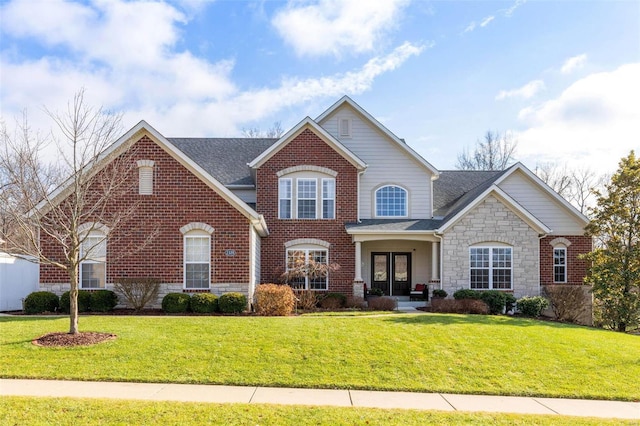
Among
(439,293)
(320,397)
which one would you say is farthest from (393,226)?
(320,397)

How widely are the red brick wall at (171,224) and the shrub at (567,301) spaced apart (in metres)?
12.1

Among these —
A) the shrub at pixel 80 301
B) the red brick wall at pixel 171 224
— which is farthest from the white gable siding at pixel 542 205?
the shrub at pixel 80 301

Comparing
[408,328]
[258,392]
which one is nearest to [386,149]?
[408,328]

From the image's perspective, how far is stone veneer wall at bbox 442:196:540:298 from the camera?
19.1 meters

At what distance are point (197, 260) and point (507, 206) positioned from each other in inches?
484

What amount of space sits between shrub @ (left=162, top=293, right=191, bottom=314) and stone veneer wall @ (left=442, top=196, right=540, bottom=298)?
10.2m

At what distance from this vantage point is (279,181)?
67.4ft

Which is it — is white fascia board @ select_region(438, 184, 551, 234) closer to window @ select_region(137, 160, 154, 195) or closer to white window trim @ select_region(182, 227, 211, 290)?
white window trim @ select_region(182, 227, 211, 290)

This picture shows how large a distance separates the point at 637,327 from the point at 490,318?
23.8 feet

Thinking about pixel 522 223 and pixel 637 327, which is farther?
pixel 522 223

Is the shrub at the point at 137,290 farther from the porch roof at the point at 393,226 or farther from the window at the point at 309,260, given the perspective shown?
the porch roof at the point at 393,226

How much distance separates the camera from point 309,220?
20562 mm

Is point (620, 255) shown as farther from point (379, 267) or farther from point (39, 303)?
point (39, 303)

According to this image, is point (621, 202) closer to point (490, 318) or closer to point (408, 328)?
point (490, 318)
